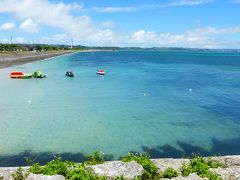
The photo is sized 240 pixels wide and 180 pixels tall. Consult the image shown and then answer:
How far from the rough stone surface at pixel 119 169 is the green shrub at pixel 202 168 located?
3184 millimetres

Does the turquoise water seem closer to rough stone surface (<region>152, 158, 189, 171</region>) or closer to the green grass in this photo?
rough stone surface (<region>152, 158, 189, 171</region>)

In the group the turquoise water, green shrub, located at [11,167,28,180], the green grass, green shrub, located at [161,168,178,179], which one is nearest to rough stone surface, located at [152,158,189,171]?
the green grass

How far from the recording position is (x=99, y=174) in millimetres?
21141

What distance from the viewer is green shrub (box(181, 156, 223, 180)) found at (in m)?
21.4

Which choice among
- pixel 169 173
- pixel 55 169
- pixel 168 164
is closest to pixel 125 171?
pixel 169 173

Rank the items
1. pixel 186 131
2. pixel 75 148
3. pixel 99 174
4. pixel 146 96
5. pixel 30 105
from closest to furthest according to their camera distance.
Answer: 1. pixel 99 174
2. pixel 75 148
3. pixel 186 131
4. pixel 30 105
5. pixel 146 96

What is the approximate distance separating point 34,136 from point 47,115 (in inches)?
441

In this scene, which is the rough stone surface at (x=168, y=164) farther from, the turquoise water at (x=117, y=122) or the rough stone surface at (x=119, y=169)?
the turquoise water at (x=117, y=122)

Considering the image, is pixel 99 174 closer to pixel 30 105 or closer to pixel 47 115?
pixel 47 115

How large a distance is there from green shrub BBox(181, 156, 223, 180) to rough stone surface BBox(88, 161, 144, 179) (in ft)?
10.4

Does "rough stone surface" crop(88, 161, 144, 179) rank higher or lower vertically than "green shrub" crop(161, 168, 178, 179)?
higher

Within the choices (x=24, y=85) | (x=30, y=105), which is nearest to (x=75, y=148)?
(x=30, y=105)

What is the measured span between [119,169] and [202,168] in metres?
5.68

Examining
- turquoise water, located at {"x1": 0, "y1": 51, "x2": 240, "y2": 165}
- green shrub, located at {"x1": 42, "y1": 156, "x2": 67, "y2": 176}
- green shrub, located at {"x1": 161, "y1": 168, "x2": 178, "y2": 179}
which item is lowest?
turquoise water, located at {"x1": 0, "y1": 51, "x2": 240, "y2": 165}
